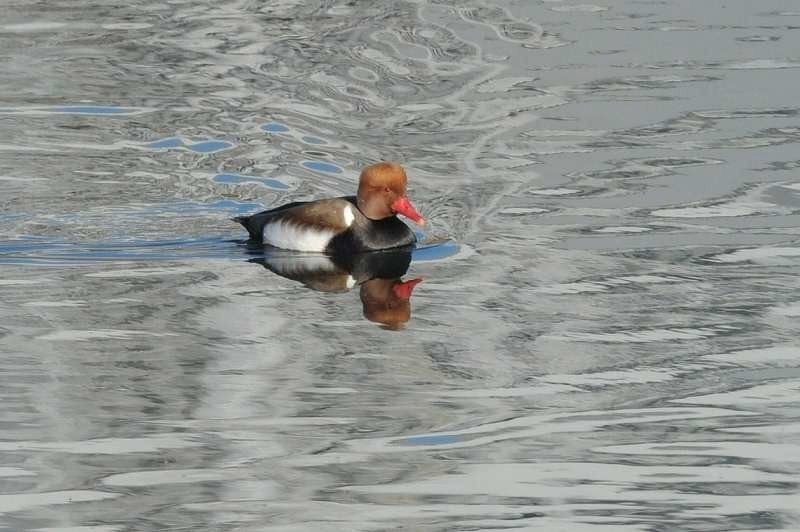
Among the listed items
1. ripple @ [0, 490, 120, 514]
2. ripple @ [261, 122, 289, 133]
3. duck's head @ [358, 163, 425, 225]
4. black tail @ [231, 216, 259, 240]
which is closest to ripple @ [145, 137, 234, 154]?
ripple @ [261, 122, 289, 133]

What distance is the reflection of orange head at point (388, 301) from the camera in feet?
31.1

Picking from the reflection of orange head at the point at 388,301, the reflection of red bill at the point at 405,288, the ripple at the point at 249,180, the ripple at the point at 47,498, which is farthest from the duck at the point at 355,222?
the ripple at the point at 47,498

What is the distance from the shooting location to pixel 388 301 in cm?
991

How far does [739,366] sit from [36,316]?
3.69m

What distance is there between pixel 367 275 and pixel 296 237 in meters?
0.72

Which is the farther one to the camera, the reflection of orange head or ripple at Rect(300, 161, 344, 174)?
ripple at Rect(300, 161, 344, 174)

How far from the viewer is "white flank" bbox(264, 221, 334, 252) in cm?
1132

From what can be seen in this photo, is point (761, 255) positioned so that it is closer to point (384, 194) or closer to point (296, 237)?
point (384, 194)

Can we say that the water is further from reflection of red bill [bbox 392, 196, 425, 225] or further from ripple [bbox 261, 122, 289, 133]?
reflection of red bill [bbox 392, 196, 425, 225]

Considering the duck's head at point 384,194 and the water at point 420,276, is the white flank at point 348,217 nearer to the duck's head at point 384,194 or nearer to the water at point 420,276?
the duck's head at point 384,194

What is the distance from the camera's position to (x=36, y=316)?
9422 millimetres

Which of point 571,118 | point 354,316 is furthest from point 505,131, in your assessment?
point 354,316

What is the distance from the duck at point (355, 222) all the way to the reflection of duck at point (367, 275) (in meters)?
0.08

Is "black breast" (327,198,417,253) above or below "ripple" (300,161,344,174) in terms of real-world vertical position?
above
